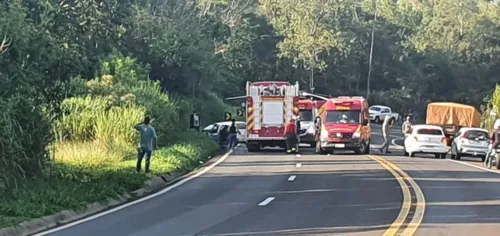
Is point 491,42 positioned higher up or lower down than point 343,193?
higher up

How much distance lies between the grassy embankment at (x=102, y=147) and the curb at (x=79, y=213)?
142mm

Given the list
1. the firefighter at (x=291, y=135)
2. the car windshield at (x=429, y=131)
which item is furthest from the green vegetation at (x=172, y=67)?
the car windshield at (x=429, y=131)

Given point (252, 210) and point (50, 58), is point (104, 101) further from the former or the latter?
point (252, 210)

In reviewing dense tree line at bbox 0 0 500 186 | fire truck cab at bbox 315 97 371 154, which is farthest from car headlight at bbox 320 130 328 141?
dense tree line at bbox 0 0 500 186

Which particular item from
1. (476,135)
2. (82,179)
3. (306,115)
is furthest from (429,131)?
(82,179)

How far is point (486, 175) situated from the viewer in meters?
29.1

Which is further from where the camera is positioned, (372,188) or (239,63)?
(239,63)

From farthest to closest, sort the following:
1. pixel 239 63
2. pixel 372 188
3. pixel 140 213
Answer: pixel 239 63 < pixel 372 188 < pixel 140 213

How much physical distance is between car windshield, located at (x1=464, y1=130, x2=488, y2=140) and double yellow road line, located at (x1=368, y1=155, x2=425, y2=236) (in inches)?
451

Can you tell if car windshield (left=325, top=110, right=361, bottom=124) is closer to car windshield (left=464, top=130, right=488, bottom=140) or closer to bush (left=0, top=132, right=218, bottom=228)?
car windshield (left=464, top=130, right=488, bottom=140)

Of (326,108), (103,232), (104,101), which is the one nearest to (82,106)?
(104,101)

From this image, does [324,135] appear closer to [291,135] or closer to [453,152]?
[291,135]

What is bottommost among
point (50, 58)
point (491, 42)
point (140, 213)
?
point (140, 213)

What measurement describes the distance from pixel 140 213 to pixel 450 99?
78.8m
